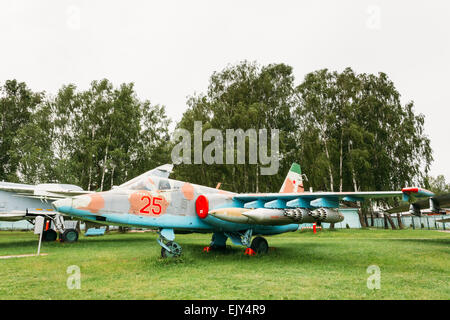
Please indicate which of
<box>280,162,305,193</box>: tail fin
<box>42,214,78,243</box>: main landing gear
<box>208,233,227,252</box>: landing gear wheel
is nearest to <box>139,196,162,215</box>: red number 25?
<box>208,233,227,252</box>: landing gear wheel

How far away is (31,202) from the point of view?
50.2ft

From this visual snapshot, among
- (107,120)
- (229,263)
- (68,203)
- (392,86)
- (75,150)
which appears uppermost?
(392,86)

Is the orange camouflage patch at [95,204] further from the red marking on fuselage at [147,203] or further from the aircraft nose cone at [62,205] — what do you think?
the red marking on fuselage at [147,203]

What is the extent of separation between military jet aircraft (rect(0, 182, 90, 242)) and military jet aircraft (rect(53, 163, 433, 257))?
800 centimetres

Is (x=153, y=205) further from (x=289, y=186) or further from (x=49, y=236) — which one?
(x=49, y=236)

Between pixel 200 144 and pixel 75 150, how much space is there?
12.2m

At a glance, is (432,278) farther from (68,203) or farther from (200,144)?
(200,144)

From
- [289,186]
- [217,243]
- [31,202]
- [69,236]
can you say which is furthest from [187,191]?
[31,202]

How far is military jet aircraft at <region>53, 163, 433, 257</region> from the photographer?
7.69 metres

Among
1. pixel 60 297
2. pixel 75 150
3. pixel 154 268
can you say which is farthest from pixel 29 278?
pixel 75 150

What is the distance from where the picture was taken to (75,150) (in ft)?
89.7

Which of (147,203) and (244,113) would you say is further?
(244,113)

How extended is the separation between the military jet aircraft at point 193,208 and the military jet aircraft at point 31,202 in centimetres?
800

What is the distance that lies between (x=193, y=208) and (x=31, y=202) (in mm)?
11132
